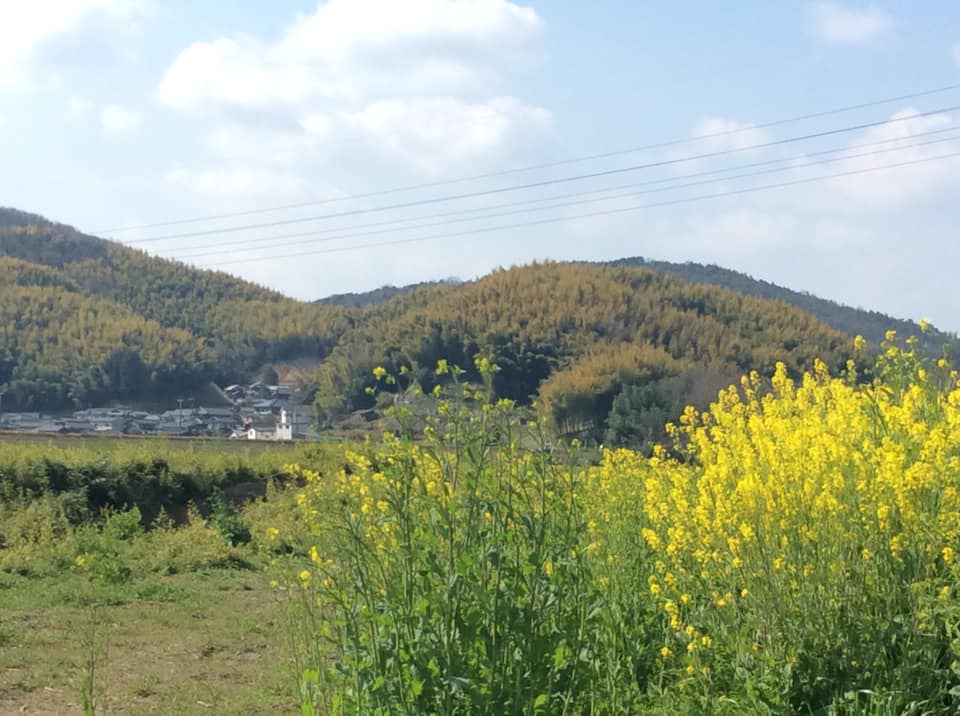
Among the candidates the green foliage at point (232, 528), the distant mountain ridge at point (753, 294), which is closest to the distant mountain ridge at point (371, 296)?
the distant mountain ridge at point (753, 294)

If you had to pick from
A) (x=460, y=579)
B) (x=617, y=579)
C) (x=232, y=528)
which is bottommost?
(x=232, y=528)

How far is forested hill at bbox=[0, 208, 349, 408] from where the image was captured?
56719 mm

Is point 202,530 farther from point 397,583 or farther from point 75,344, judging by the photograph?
point 75,344

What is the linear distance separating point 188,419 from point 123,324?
18826 millimetres

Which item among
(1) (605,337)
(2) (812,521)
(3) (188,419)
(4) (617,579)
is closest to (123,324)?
(3) (188,419)

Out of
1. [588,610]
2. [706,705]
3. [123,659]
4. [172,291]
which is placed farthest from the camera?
[172,291]

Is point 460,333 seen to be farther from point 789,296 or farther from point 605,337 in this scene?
point 789,296

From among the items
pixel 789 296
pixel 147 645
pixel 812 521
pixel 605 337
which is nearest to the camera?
pixel 812 521

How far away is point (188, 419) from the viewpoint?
50.5 meters

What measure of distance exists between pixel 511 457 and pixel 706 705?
1447 millimetres

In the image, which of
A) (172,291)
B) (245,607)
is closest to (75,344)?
(172,291)

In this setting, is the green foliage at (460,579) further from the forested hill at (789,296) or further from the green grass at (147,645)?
the forested hill at (789,296)

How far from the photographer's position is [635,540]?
Result: 583 centimetres

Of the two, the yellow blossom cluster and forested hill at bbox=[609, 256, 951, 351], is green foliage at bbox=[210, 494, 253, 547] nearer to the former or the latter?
the yellow blossom cluster
